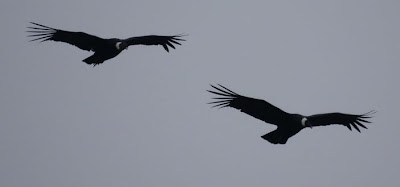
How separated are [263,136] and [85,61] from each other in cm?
606

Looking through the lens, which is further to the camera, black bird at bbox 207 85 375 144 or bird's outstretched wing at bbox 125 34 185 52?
bird's outstretched wing at bbox 125 34 185 52

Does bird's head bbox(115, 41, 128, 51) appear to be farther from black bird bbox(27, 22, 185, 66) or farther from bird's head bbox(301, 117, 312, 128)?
bird's head bbox(301, 117, 312, 128)

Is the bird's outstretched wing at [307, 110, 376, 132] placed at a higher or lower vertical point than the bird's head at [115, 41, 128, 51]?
lower

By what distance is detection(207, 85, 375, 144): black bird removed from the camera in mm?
15719

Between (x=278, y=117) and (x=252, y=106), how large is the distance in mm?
812

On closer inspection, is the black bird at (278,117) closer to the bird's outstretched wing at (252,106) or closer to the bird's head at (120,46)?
the bird's outstretched wing at (252,106)

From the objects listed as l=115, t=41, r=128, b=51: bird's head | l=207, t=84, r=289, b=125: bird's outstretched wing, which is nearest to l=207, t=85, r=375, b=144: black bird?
l=207, t=84, r=289, b=125: bird's outstretched wing

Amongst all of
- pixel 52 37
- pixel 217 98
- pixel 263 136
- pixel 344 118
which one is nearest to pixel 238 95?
pixel 217 98

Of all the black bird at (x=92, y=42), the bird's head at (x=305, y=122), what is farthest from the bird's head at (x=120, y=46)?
the bird's head at (x=305, y=122)

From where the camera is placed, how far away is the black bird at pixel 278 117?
51.6 feet

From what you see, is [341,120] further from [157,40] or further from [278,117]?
[157,40]

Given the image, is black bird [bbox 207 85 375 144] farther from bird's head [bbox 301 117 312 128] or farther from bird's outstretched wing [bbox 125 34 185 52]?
bird's outstretched wing [bbox 125 34 185 52]

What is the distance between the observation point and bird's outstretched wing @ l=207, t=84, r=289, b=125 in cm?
1566

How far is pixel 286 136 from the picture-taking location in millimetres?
16656
